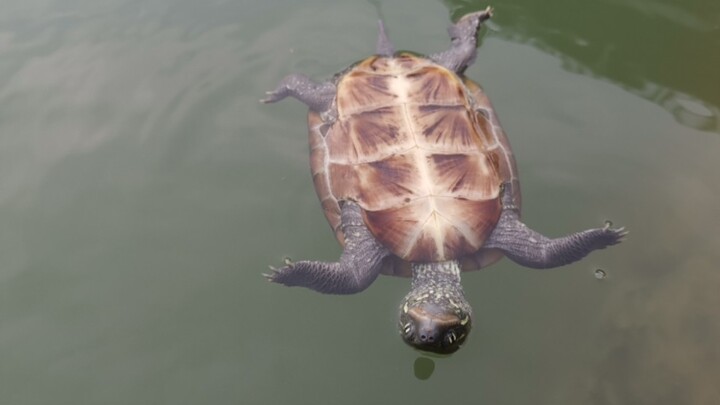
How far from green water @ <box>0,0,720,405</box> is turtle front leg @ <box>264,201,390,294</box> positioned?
0.25 m

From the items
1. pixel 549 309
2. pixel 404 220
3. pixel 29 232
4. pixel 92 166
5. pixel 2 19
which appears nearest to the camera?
pixel 404 220

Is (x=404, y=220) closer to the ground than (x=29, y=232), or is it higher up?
higher up

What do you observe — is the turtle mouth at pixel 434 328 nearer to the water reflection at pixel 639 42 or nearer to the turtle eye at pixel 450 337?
the turtle eye at pixel 450 337

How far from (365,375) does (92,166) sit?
2765 mm

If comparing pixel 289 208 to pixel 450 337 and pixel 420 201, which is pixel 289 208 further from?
pixel 450 337

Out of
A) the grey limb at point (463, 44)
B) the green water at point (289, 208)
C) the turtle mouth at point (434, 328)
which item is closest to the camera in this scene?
the turtle mouth at point (434, 328)

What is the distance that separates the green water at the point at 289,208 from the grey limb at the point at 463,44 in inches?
10.0

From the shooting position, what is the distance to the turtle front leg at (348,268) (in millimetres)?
3869

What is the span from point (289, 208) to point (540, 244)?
180cm

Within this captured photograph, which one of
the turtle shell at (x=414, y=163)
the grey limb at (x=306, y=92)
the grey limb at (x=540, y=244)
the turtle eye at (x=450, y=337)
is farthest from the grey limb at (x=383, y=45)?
the turtle eye at (x=450, y=337)

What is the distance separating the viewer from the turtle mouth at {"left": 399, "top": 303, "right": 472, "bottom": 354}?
347 centimetres

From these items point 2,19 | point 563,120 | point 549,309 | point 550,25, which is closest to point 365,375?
point 549,309

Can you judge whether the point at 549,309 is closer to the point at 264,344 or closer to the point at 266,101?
the point at 264,344

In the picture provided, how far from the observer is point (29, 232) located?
15.1 ft
